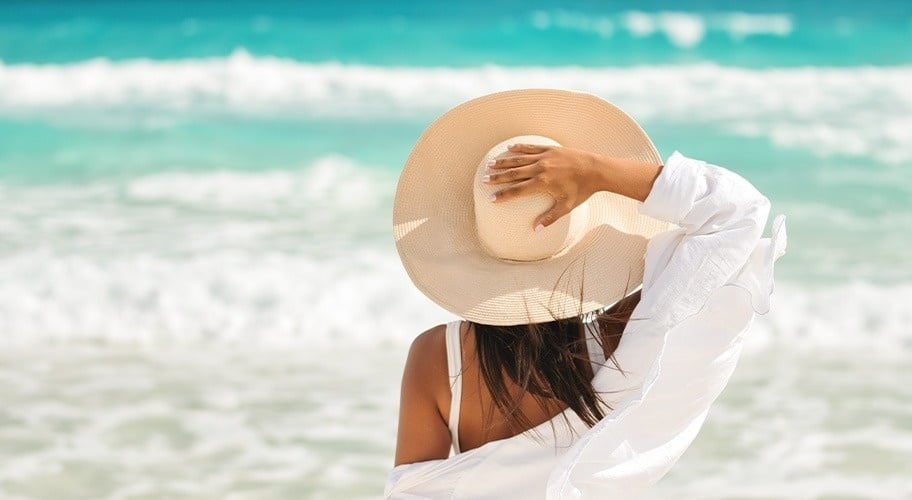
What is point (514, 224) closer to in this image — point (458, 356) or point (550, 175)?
point (550, 175)

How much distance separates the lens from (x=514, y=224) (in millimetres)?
1562

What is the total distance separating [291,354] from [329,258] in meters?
1.30

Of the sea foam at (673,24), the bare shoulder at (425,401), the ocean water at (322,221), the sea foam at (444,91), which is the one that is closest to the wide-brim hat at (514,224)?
the bare shoulder at (425,401)

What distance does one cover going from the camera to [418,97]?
11656mm

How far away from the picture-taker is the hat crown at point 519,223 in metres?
1.55

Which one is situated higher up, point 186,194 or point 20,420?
point 186,194

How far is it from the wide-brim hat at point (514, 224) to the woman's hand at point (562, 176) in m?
0.02

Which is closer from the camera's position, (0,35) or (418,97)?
(418,97)

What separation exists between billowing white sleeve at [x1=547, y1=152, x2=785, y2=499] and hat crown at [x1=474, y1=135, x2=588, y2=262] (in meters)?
0.12

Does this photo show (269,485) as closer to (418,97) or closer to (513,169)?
(513,169)

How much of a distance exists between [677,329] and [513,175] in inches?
13.2

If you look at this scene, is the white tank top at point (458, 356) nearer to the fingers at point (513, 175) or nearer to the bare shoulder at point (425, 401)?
the bare shoulder at point (425, 401)

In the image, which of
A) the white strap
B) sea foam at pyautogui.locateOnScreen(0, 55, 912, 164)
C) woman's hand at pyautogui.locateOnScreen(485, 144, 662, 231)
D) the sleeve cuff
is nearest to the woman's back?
the white strap

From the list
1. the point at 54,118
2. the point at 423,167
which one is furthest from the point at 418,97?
the point at 423,167
